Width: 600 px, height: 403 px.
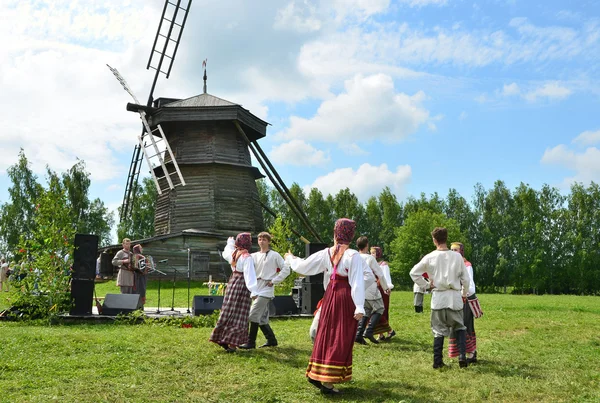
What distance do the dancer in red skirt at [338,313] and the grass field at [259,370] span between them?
1.05 ft

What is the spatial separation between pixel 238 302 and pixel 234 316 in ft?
0.76

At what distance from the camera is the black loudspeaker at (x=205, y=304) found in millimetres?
13609

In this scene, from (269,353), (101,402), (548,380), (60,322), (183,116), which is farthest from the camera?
(183,116)

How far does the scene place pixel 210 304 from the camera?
1383 centimetres

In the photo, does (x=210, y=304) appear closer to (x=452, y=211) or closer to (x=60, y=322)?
(x=60, y=322)

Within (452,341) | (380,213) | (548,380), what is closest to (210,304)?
(452,341)

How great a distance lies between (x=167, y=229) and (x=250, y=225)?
4.31 meters

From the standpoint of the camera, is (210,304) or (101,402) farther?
(210,304)

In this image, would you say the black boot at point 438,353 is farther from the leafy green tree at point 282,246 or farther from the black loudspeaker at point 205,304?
the leafy green tree at point 282,246

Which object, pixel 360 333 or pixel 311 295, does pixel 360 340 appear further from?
pixel 311 295

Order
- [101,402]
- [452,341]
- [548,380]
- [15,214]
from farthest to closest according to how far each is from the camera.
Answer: [15,214] < [452,341] < [548,380] < [101,402]

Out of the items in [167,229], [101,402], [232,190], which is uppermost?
[232,190]

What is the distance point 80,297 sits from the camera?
1306cm

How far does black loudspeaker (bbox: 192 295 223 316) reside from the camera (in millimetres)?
13609
